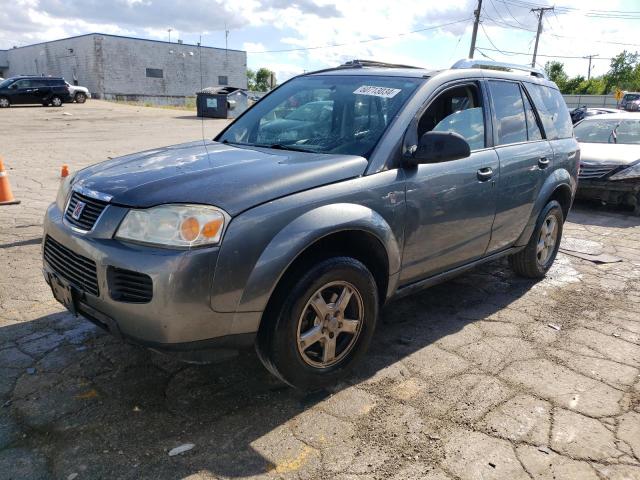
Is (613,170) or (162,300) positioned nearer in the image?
(162,300)

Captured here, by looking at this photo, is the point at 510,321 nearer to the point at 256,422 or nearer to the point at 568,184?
the point at 568,184

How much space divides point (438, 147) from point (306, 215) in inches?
39.4

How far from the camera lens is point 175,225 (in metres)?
2.48

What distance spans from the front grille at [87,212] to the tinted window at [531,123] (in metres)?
3.47

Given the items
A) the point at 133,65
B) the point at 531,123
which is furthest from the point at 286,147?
the point at 133,65

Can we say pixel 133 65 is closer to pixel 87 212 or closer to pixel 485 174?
pixel 485 174

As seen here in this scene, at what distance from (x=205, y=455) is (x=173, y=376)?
0.77 metres

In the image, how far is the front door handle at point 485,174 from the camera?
148 inches

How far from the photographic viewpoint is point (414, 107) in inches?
133

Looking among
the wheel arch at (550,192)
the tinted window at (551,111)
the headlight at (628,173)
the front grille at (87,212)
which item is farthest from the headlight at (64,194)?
the headlight at (628,173)

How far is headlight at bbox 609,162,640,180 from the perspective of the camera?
318 inches

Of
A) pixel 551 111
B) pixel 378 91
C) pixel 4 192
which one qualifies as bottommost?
pixel 4 192

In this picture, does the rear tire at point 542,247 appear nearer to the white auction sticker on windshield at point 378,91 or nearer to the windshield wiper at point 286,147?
the white auction sticker on windshield at point 378,91

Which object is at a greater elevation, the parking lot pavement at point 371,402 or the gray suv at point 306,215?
the gray suv at point 306,215
